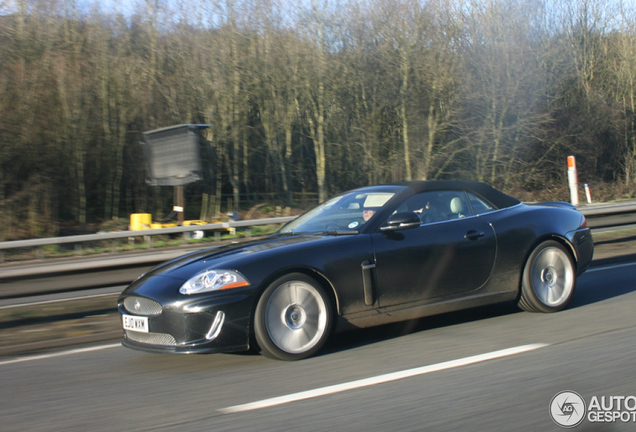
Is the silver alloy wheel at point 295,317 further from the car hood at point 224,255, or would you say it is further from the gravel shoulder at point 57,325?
the gravel shoulder at point 57,325

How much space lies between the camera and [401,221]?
544cm

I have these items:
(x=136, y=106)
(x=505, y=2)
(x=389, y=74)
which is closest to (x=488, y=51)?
(x=505, y=2)

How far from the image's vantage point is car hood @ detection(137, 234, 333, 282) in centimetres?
502

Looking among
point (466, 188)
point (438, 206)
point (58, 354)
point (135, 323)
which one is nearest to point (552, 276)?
point (466, 188)

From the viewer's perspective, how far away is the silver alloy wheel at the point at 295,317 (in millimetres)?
4914

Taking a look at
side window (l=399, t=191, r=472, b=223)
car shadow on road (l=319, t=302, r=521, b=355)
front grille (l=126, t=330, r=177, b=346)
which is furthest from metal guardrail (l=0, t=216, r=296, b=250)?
front grille (l=126, t=330, r=177, b=346)

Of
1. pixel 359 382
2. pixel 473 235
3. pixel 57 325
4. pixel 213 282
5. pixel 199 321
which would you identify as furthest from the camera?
pixel 57 325

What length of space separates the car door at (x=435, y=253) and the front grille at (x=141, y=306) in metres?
1.76

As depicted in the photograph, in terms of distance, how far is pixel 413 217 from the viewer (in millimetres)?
5480

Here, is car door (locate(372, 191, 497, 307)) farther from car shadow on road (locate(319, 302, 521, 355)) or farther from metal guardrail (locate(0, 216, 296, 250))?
metal guardrail (locate(0, 216, 296, 250))

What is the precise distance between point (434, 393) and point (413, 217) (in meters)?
1.83

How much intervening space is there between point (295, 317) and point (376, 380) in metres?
0.91

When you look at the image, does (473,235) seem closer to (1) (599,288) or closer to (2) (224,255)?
(2) (224,255)

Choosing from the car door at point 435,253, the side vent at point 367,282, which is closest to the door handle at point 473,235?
the car door at point 435,253
